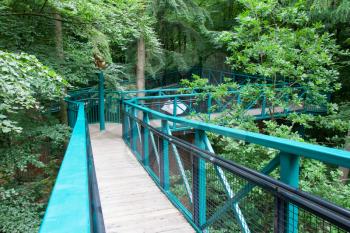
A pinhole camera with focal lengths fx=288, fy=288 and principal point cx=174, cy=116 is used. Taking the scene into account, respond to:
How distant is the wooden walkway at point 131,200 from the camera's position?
295cm

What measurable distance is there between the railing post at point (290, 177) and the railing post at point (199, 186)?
1.01 meters

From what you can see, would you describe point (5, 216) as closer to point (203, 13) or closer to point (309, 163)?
point (309, 163)

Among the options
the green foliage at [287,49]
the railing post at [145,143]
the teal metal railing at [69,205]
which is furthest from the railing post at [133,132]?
the teal metal railing at [69,205]

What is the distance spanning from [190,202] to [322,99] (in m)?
4.49

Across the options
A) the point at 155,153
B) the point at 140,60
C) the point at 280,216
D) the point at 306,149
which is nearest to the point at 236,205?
the point at 280,216

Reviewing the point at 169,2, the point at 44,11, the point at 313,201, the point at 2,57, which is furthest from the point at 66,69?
the point at 313,201

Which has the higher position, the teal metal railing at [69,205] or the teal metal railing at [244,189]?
the teal metal railing at [69,205]

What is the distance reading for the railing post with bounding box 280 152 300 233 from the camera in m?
1.50

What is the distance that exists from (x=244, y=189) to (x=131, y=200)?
2.06m

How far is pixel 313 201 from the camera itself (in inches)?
50.7

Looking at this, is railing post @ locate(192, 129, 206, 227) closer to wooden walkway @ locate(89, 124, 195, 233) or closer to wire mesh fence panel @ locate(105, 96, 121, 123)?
wooden walkway @ locate(89, 124, 195, 233)

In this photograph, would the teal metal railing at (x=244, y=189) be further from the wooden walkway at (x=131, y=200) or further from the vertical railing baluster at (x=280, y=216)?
the wooden walkway at (x=131, y=200)

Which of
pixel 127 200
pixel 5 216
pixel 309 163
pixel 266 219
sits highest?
pixel 266 219

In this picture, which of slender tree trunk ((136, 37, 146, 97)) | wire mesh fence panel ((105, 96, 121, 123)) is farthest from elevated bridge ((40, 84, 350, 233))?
wire mesh fence panel ((105, 96, 121, 123))
